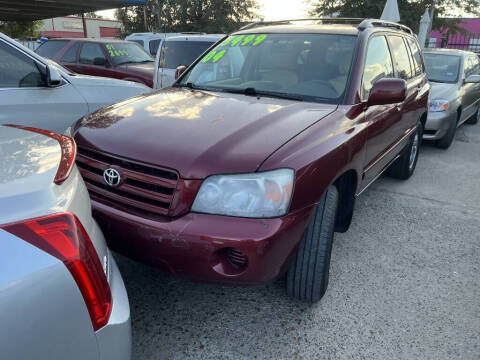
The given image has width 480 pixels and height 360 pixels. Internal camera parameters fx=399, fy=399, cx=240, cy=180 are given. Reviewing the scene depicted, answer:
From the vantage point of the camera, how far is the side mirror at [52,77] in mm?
3301

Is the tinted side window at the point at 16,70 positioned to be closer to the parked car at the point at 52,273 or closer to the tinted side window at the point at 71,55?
the parked car at the point at 52,273

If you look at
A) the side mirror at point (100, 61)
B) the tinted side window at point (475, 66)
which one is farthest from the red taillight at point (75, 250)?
the tinted side window at point (475, 66)

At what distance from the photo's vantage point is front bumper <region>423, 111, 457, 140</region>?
5828mm

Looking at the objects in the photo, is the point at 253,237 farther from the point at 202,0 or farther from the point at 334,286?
the point at 202,0

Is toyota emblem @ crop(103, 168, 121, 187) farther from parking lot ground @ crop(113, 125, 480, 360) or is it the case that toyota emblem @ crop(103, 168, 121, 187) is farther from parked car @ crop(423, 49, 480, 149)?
parked car @ crop(423, 49, 480, 149)

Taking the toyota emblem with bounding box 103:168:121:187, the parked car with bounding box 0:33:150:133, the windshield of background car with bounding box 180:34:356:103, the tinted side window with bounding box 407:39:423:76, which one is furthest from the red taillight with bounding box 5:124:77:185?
the tinted side window with bounding box 407:39:423:76

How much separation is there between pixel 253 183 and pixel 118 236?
0.76 meters

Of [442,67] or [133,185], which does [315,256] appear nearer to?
[133,185]

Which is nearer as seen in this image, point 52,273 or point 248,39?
point 52,273

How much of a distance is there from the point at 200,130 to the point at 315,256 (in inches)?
37.7

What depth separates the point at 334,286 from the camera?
2.69m

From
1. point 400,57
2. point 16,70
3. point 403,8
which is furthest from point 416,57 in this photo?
point 403,8

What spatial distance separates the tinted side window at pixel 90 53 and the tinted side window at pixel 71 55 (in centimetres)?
16

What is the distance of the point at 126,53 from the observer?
8695mm
